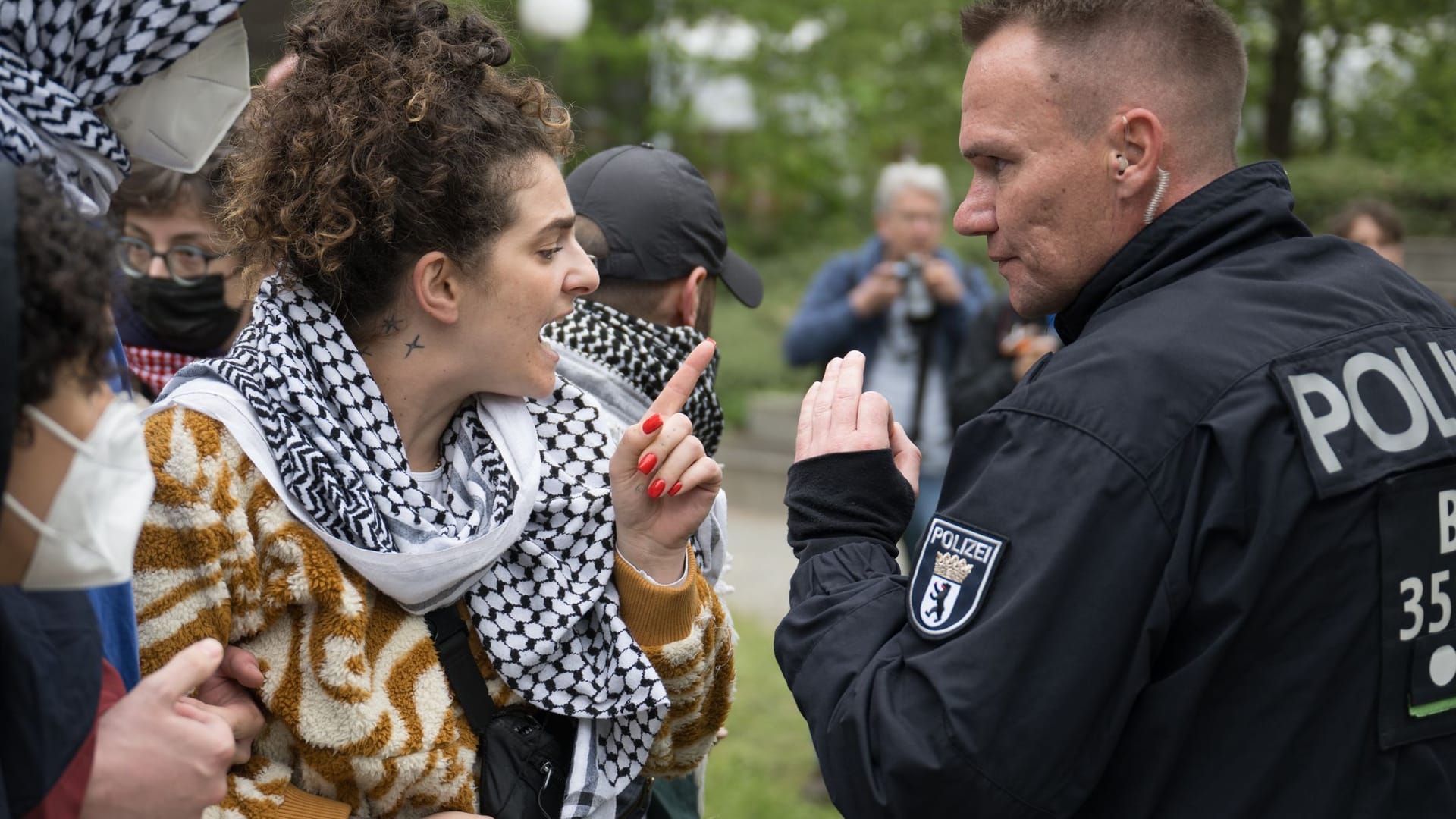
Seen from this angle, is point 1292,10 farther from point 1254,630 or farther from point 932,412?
Answer: point 1254,630

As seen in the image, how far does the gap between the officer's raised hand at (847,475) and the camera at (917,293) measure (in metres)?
3.78

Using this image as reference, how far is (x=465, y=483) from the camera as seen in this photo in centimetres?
225

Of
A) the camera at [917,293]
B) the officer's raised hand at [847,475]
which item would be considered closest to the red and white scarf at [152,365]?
the officer's raised hand at [847,475]

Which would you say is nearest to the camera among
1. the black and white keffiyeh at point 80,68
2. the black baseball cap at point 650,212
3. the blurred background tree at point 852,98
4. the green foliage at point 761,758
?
the black and white keffiyeh at point 80,68

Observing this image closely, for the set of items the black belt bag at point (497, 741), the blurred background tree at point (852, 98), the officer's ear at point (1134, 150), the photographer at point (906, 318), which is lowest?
the blurred background tree at point (852, 98)

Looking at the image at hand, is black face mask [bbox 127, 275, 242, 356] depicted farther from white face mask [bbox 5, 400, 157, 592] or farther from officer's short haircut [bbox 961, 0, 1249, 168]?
officer's short haircut [bbox 961, 0, 1249, 168]

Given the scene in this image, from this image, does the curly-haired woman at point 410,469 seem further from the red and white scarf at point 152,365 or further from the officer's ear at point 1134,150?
the red and white scarf at point 152,365

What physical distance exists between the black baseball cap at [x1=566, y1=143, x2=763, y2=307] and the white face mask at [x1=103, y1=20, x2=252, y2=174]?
0.93 m

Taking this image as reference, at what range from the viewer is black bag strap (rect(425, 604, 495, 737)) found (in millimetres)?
2152

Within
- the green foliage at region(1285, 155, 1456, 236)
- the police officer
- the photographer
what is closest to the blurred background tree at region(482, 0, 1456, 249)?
the green foliage at region(1285, 155, 1456, 236)

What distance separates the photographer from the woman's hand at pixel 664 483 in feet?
7.30

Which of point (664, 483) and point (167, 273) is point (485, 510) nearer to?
point (664, 483)

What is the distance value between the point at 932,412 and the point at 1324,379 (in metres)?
4.14

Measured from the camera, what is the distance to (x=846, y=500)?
7.06 feet
